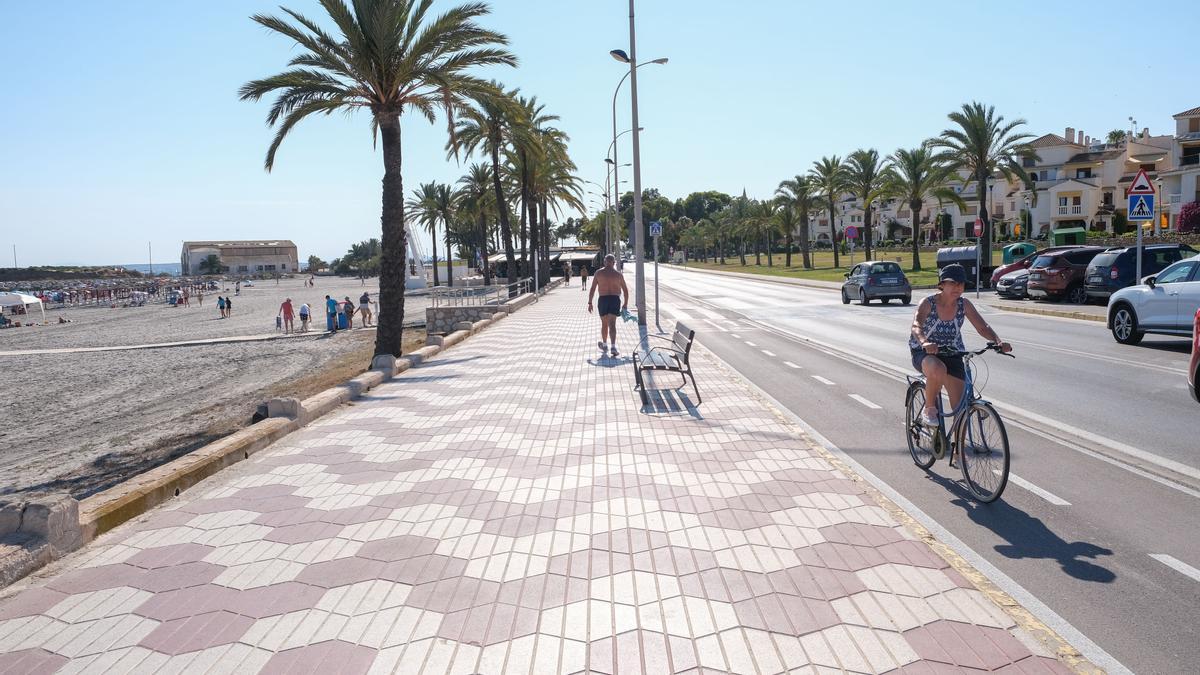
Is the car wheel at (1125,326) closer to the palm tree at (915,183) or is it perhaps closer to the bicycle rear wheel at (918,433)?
the bicycle rear wheel at (918,433)

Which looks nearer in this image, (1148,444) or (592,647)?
(592,647)

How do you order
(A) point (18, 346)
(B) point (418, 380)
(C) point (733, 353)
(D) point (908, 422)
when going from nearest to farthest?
(D) point (908, 422) → (B) point (418, 380) → (C) point (733, 353) → (A) point (18, 346)

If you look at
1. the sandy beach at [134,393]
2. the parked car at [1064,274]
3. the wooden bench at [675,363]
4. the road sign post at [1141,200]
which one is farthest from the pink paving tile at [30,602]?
the parked car at [1064,274]

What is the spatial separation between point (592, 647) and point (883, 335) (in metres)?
15.2

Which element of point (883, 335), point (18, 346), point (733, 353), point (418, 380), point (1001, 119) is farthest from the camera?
point (1001, 119)

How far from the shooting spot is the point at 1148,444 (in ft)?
22.7

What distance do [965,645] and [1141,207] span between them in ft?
56.1

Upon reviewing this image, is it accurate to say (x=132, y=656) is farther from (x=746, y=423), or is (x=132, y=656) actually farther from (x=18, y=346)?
(x=18, y=346)

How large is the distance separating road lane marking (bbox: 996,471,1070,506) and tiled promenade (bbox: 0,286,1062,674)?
126cm

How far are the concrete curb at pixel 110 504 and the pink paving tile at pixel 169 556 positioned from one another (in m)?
0.48

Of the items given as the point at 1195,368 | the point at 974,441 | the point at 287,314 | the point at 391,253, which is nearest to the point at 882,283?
the point at 391,253

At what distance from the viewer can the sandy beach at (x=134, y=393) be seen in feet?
36.9

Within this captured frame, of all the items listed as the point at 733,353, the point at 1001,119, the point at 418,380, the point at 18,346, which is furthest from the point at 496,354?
the point at 1001,119

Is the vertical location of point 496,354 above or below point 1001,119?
below
